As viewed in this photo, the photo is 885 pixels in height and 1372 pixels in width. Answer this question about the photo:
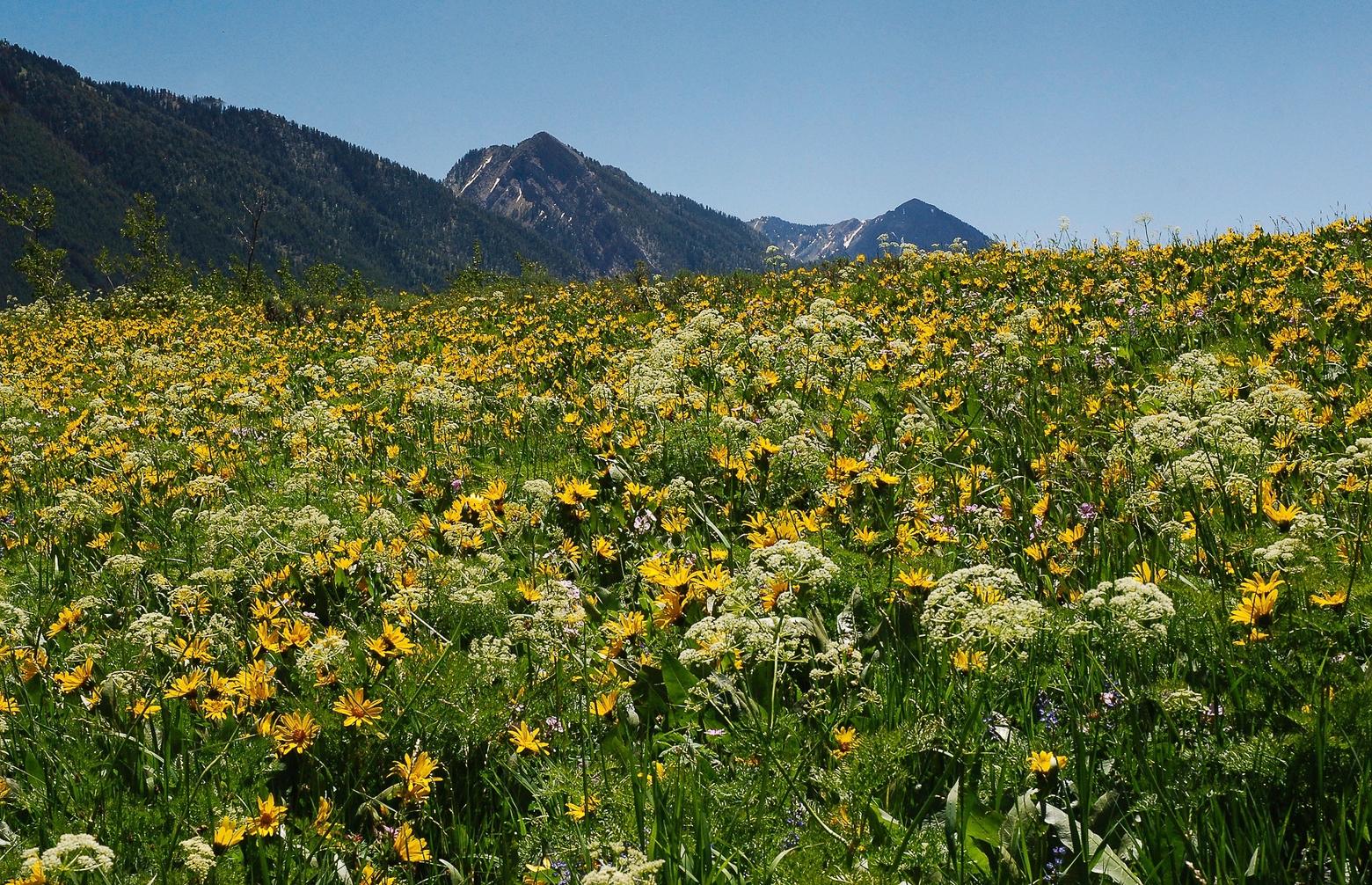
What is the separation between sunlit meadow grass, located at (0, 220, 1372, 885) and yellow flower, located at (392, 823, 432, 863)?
0.01 metres

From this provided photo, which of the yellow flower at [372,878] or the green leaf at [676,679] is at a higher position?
the green leaf at [676,679]

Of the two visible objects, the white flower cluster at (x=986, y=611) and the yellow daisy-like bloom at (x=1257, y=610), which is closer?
the white flower cluster at (x=986, y=611)

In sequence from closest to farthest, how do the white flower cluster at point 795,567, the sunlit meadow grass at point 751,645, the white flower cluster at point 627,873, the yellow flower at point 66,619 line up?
1. the white flower cluster at point 627,873
2. the sunlit meadow grass at point 751,645
3. the white flower cluster at point 795,567
4. the yellow flower at point 66,619

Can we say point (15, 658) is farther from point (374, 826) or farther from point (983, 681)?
point (983, 681)

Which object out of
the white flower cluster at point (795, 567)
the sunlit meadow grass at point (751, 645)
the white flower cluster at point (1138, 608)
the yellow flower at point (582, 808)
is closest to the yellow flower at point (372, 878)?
the sunlit meadow grass at point (751, 645)

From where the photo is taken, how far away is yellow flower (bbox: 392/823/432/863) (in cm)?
224

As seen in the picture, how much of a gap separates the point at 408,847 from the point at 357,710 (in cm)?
50

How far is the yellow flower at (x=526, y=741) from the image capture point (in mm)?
2537

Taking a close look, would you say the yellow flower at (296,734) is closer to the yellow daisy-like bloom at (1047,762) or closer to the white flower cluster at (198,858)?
the white flower cluster at (198,858)

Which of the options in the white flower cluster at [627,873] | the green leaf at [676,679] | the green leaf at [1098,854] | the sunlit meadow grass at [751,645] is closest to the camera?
the white flower cluster at [627,873]

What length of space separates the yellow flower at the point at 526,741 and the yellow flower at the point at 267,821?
0.65m

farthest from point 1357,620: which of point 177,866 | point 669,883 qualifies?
point 177,866

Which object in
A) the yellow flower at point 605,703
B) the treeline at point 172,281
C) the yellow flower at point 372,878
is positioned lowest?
the yellow flower at point 372,878

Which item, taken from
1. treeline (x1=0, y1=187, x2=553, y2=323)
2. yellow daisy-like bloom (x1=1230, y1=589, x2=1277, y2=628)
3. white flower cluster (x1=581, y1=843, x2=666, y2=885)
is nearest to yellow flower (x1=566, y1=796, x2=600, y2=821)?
white flower cluster (x1=581, y1=843, x2=666, y2=885)
